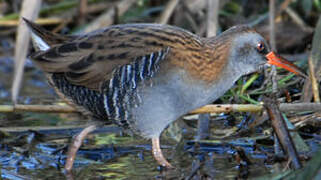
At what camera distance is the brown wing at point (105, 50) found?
330 cm

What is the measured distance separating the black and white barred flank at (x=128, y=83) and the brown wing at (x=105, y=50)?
0.10ft

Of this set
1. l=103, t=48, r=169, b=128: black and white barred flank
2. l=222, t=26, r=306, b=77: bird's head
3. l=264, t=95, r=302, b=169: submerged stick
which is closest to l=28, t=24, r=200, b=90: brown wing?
l=103, t=48, r=169, b=128: black and white barred flank

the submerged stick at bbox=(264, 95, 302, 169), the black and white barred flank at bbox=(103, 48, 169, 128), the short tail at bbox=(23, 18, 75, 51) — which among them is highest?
the short tail at bbox=(23, 18, 75, 51)

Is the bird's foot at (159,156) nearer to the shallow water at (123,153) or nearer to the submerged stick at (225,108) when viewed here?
the shallow water at (123,153)

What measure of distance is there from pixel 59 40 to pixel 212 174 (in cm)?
115

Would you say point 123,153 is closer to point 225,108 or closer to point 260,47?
point 225,108

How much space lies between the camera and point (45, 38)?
3639 mm

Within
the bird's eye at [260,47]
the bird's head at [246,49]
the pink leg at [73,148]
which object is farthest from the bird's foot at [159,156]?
the bird's eye at [260,47]

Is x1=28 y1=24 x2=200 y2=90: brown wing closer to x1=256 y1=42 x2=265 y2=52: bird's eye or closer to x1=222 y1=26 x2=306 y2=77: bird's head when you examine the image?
x1=222 y1=26 x2=306 y2=77: bird's head

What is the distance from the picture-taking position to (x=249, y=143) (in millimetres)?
3705

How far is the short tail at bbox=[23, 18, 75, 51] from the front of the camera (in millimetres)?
3614

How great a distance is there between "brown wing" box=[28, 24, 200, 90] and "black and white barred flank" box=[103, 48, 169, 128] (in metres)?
0.03

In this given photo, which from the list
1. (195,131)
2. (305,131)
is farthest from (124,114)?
(305,131)

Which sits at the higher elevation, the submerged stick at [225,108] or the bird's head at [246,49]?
the bird's head at [246,49]
